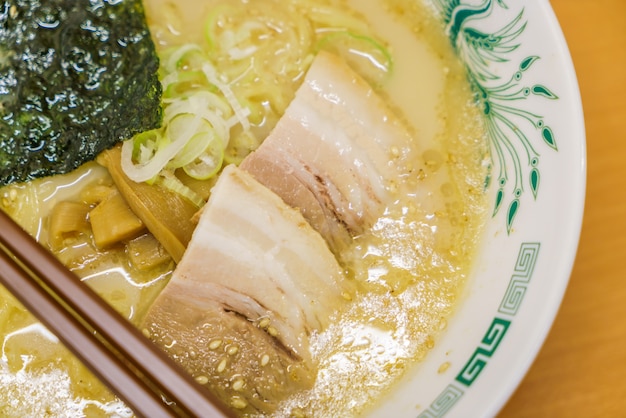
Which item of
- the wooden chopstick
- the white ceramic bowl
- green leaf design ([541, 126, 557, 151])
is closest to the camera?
the wooden chopstick

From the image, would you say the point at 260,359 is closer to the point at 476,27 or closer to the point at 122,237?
the point at 122,237

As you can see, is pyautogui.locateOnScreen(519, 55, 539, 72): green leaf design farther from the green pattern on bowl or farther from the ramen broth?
the ramen broth

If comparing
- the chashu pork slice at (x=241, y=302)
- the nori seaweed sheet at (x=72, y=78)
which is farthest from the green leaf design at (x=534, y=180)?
the nori seaweed sheet at (x=72, y=78)

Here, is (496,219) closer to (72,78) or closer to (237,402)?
(237,402)

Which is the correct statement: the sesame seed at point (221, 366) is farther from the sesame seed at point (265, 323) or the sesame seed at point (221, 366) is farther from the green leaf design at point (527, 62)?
the green leaf design at point (527, 62)

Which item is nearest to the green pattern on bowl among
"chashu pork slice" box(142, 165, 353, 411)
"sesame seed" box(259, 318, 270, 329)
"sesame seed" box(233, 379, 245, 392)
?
"chashu pork slice" box(142, 165, 353, 411)

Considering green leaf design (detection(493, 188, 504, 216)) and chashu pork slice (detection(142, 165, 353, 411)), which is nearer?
chashu pork slice (detection(142, 165, 353, 411))

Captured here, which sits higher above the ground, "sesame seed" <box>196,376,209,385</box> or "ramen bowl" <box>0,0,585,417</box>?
"ramen bowl" <box>0,0,585,417</box>
